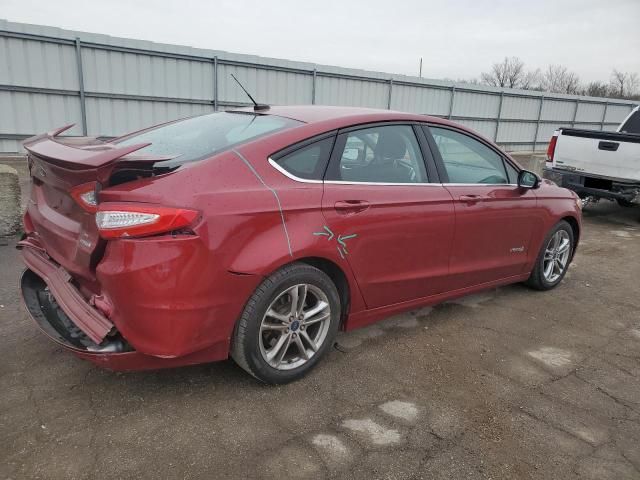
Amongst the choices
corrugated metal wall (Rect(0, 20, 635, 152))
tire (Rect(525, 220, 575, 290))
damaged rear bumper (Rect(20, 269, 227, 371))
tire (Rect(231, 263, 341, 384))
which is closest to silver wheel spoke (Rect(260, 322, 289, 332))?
tire (Rect(231, 263, 341, 384))

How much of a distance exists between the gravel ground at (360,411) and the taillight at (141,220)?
0.99m

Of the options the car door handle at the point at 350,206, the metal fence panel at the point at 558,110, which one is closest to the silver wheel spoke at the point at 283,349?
the car door handle at the point at 350,206

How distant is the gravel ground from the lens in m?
2.33

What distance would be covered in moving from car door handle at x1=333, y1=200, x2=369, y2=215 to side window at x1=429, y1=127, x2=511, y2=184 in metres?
0.95

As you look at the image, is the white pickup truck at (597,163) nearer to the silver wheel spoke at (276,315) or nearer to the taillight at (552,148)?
the taillight at (552,148)

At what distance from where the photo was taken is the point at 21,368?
302 cm

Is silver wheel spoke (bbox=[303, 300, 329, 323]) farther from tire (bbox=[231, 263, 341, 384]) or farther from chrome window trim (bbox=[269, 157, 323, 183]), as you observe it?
chrome window trim (bbox=[269, 157, 323, 183])

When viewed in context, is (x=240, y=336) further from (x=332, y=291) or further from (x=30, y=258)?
(x=30, y=258)

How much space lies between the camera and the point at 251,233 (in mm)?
2578

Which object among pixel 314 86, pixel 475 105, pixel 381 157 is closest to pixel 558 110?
pixel 475 105

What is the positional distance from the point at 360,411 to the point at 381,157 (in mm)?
1603

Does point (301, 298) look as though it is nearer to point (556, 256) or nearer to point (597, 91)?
point (556, 256)

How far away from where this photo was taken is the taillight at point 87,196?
2.49m

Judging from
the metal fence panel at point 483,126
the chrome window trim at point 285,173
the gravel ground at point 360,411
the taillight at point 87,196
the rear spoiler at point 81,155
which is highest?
the rear spoiler at point 81,155
